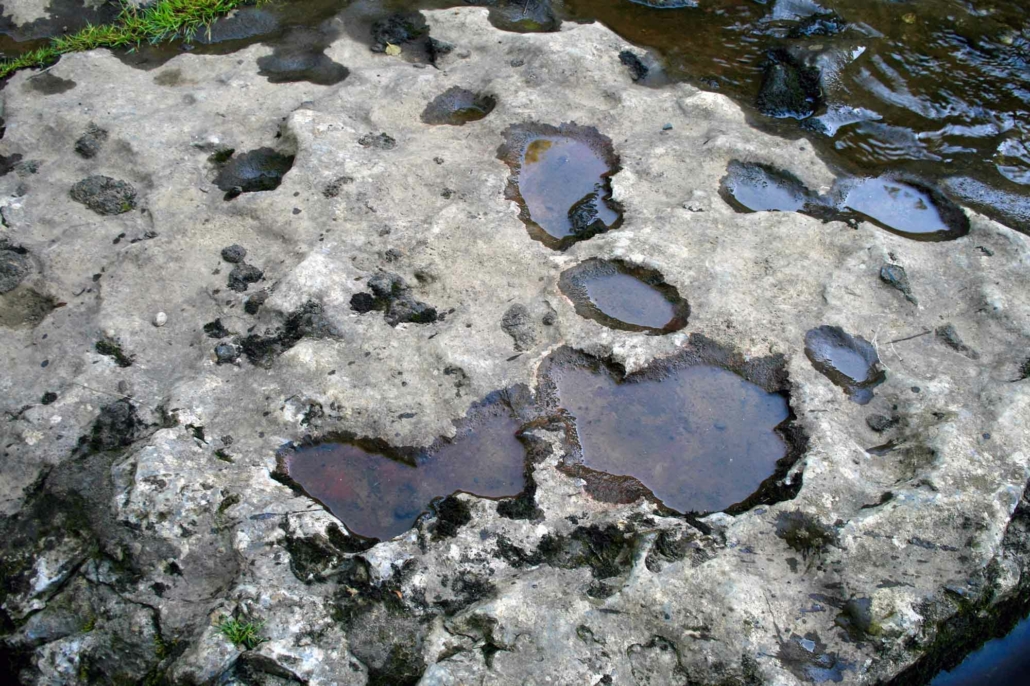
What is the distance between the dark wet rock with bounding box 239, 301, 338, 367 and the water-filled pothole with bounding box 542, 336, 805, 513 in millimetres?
956

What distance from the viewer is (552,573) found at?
8.76 feet

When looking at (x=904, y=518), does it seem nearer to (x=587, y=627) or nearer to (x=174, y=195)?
(x=587, y=627)

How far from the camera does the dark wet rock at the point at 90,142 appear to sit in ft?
13.3

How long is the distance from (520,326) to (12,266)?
2249mm

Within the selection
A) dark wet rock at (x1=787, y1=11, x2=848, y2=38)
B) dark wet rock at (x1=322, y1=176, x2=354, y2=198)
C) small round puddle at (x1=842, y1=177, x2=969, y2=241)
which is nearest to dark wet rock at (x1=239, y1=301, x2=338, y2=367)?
dark wet rock at (x1=322, y1=176, x2=354, y2=198)

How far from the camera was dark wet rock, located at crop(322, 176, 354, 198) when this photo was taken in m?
3.80

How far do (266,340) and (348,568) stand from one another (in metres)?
1.08

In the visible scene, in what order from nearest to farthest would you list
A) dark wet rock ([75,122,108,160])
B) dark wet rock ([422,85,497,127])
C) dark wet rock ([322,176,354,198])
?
dark wet rock ([322,176,354,198]) → dark wet rock ([75,122,108,160]) → dark wet rock ([422,85,497,127])

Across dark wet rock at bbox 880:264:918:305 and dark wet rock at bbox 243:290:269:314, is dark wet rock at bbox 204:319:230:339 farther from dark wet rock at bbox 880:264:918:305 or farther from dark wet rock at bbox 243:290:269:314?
dark wet rock at bbox 880:264:918:305

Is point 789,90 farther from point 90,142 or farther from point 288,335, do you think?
point 90,142

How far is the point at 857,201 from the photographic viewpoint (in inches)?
161

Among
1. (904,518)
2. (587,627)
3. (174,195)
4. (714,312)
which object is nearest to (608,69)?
(714,312)

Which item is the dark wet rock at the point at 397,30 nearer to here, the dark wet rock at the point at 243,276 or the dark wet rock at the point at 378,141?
the dark wet rock at the point at 378,141

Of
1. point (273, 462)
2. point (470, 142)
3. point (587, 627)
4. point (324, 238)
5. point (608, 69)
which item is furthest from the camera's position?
point (608, 69)
